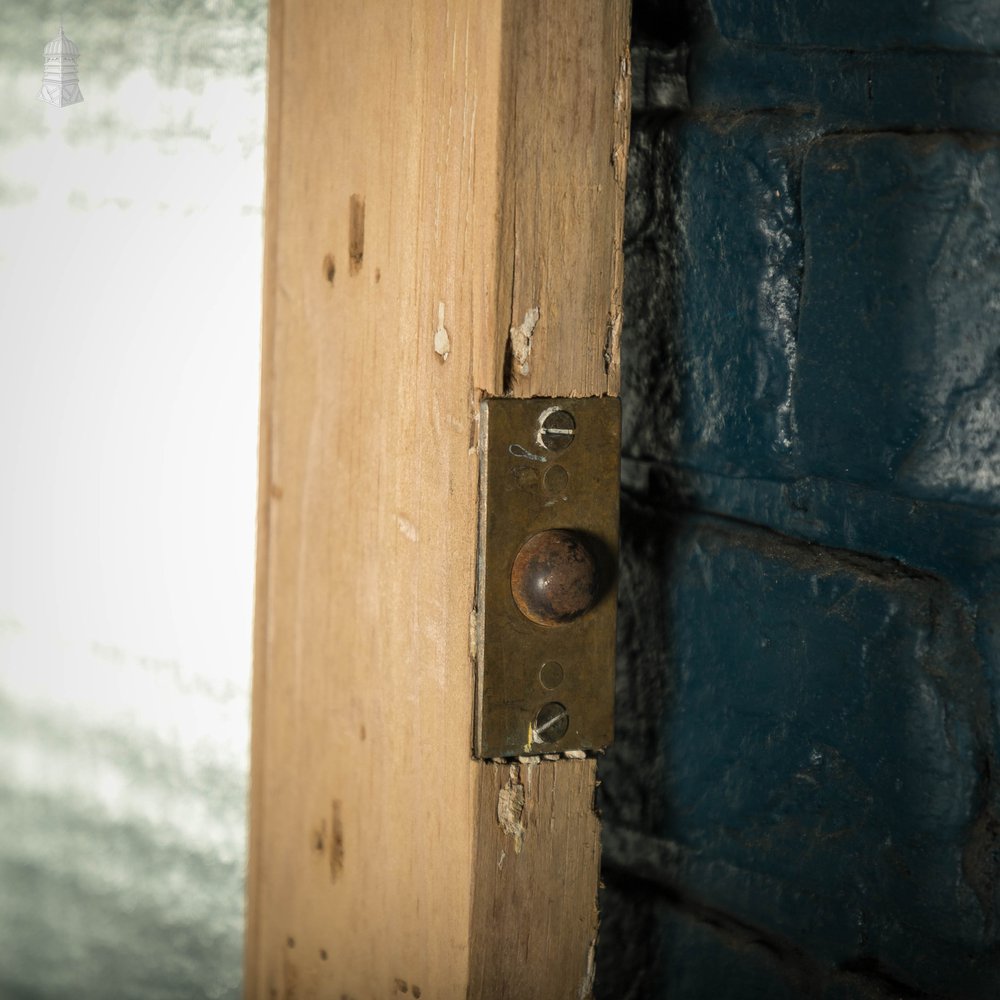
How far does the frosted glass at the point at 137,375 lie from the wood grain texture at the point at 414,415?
0.14 feet

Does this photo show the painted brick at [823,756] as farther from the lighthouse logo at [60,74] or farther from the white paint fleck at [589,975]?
the lighthouse logo at [60,74]

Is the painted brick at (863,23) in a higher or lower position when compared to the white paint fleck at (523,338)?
higher

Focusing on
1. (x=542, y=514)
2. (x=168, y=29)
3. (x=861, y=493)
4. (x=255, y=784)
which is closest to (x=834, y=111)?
(x=861, y=493)

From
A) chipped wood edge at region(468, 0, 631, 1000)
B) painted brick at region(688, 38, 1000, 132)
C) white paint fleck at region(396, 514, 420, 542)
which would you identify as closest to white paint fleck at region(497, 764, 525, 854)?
chipped wood edge at region(468, 0, 631, 1000)

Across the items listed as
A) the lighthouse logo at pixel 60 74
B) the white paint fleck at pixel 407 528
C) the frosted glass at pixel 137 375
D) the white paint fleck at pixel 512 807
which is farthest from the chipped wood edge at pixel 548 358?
the lighthouse logo at pixel 60 74

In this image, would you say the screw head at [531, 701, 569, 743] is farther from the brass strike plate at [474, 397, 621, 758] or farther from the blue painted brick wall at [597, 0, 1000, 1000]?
A: the blue painted brick wall at [597, 0, 1000, 1000]

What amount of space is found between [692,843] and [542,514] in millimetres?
346

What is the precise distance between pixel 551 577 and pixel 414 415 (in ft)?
0.41

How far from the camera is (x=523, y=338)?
2.15ft

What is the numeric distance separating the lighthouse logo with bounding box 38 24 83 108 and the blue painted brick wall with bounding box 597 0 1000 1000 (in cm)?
40

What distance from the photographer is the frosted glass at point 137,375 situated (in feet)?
2.87

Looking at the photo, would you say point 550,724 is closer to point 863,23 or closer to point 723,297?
point 723,297

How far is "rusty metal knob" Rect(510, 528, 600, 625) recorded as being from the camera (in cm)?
66

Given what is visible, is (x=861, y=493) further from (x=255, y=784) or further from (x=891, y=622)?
(x=255, y=784)
